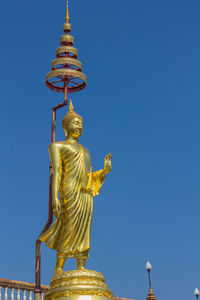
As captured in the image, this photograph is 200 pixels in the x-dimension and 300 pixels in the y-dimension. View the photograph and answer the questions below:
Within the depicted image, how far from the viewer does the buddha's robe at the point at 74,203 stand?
29.8 feet

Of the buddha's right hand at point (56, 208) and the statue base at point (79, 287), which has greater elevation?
→ the buddha's right hand at point (56, 208)

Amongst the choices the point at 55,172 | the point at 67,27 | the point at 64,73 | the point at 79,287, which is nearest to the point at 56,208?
the point at 55,172

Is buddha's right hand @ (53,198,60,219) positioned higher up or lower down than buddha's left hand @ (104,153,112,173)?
lower down

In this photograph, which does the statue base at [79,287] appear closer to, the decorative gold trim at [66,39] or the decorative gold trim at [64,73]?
the decorative gold trim at [64,73]

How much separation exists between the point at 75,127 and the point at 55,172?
0.94m

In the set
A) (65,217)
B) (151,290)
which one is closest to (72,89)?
(65,217)

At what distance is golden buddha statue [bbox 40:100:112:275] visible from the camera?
Result: 9055 mm

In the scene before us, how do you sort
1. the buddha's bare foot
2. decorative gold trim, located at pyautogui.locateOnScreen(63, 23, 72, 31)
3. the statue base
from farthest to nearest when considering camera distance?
decorative gold trim, located at pyautogui.locateOnScreen(63, 23, 72, 31) < the buddha's bare foot < the statue base

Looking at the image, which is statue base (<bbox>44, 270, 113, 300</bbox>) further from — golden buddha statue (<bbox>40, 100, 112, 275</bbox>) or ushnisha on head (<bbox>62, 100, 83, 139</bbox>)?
ushnisha on head (<bbox>62, 100, 83, 139</bbox>)

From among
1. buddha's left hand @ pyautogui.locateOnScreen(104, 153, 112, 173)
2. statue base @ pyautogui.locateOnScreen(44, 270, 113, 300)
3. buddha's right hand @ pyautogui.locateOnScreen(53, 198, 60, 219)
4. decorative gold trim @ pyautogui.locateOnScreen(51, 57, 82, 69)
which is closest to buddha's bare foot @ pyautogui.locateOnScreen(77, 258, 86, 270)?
statue base @ pyautogui.locateOnScreen(44, 270, 113, 300)

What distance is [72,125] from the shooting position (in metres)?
9.73

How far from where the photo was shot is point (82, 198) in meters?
Result: 9.38

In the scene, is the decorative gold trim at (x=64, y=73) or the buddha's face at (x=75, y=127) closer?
the buddha's face at (x=75, y=127)

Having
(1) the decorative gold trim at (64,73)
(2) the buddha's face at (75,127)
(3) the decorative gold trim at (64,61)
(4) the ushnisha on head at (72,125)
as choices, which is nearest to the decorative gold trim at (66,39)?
(3) the decorative gold trim at (64,61)
